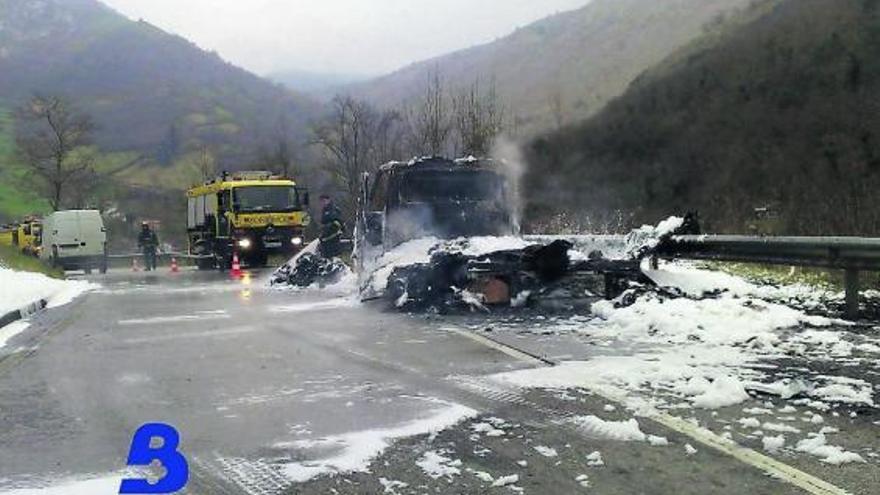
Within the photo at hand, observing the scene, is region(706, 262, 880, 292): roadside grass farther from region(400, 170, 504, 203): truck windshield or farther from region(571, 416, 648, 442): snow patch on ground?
region(571, 416, 648, 442): snow patch on ground

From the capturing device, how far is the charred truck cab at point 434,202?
46.2 ft

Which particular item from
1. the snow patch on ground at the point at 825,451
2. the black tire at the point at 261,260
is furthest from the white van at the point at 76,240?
the snow patch on ground at the point at 825,451

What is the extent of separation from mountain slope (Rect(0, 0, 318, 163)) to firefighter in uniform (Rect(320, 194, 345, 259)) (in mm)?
73093

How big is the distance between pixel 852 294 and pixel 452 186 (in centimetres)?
663

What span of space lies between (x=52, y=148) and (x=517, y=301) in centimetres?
4715

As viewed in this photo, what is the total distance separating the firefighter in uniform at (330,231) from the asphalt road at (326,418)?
7672 millimetres

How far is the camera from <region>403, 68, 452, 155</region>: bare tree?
112 feet

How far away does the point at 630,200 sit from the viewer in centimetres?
4866

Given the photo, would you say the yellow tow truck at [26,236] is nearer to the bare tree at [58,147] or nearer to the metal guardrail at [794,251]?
the bare tree at [58,147]

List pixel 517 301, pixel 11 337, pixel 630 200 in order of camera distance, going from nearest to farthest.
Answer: pixel 11 337 < pixel 517 301 < pixel 630 200

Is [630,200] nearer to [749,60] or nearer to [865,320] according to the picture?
[749,60]

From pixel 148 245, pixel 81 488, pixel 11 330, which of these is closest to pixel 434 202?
pixel 11 330

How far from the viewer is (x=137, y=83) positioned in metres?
121

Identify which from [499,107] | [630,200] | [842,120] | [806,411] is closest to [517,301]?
[806,411]
